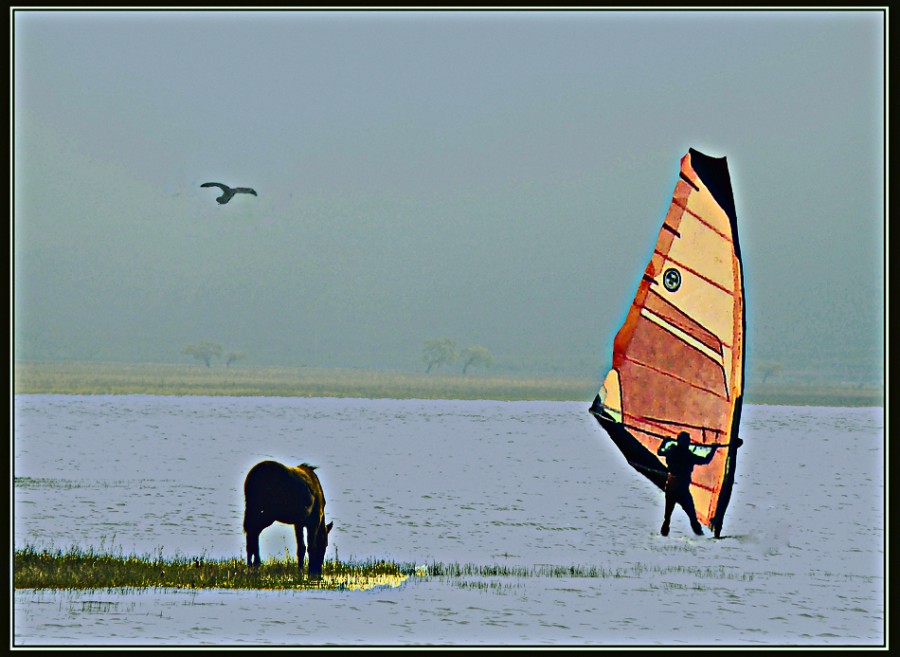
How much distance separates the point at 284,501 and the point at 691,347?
745 centimetres

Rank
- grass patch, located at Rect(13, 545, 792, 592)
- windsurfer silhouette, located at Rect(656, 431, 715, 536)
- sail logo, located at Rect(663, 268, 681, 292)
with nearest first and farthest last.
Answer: grass patch, located at Rect(13, 545, 792, 592) < windsurfer silhouette, located at Rect(656, 431, 715, 536) < sail logo, located at Rect(663, 268, 681, 292)

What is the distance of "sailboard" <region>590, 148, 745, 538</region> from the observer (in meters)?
18.8

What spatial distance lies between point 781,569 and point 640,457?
107 inches

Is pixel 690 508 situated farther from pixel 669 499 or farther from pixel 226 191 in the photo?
pixel 226 191

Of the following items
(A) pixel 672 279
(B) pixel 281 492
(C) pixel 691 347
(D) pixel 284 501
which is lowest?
(D) pixel 284 501

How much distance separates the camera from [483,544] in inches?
812

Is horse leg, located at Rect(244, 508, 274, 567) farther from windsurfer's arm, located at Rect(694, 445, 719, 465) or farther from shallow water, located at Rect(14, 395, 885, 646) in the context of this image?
windsurfer's arm, located at Rect(694, 445, 719, 465)

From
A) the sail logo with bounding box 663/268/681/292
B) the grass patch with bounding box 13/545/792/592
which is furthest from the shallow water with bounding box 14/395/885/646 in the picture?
the sail logo with bounding box 663/268/681/292

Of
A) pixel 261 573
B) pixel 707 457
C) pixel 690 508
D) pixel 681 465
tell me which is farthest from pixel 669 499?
pixel 261 573

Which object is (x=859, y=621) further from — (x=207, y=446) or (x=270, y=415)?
(x=270, y=415)

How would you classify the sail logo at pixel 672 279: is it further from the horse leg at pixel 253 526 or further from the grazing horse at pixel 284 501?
the horse leg at pixel 253 526

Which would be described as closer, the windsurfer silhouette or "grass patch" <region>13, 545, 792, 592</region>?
"grass patch" <region>13, 545, 792, 592</region>

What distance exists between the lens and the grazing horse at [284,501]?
47.4 ft

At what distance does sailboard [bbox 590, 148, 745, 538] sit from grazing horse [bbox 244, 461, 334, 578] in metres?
6.02
